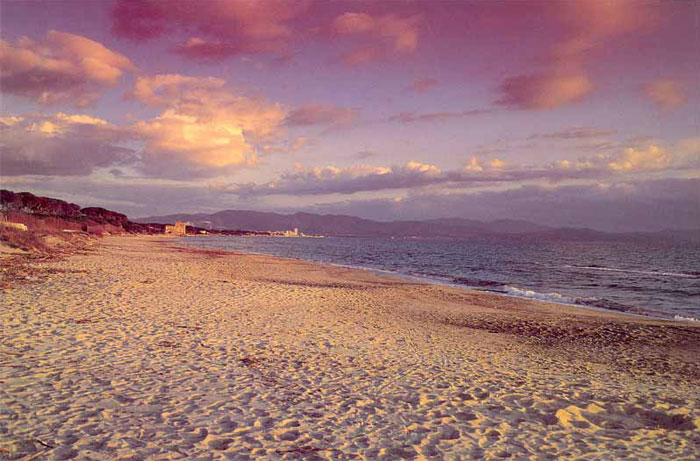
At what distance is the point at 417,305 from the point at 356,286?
7.35 metres

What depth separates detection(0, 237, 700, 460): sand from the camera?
570cm

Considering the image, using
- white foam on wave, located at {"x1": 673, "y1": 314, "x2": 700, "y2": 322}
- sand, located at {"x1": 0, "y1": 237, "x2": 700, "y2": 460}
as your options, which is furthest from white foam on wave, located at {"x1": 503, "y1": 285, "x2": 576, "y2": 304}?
sand, located at {"x1": 0, "y1": 237, "x2": 700, "y2": 460}

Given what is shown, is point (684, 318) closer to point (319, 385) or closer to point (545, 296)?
point (545, 296)

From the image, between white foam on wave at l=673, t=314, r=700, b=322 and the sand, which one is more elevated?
the sand

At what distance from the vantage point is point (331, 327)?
13312mm

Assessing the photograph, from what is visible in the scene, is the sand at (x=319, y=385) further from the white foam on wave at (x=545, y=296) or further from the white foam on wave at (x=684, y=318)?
the white foam on wave at (x=545, y=296)

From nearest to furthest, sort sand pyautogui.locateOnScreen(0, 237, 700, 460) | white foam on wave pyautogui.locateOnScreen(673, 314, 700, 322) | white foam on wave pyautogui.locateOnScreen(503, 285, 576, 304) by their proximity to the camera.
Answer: sand pyautogui.locateOnScreen(0, 237, 700, 460) → white foam on wave pyautogui.locateOnScreen(673, 314, 700, 322) → white foam on wave pyautogui.locateOnScreen(503, 285, 576, 304)

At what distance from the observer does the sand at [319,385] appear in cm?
570

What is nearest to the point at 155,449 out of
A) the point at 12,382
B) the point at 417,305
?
the point at 12,382

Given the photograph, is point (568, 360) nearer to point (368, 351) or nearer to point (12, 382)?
point (368, 351)

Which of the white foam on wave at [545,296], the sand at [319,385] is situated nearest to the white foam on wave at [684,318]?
the white foam on wave at [545,296]

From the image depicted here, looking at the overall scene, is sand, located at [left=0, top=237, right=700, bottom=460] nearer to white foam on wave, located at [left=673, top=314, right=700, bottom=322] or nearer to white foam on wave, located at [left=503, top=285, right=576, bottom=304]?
Answer: white foam on wave, located at [left=673, top=314, right=700, bottom=322]

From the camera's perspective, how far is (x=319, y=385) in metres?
7.94

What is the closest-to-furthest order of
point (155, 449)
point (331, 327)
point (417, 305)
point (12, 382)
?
point (155, 449) < point (12, 382) < point (331, 327) < point (417, 305)
